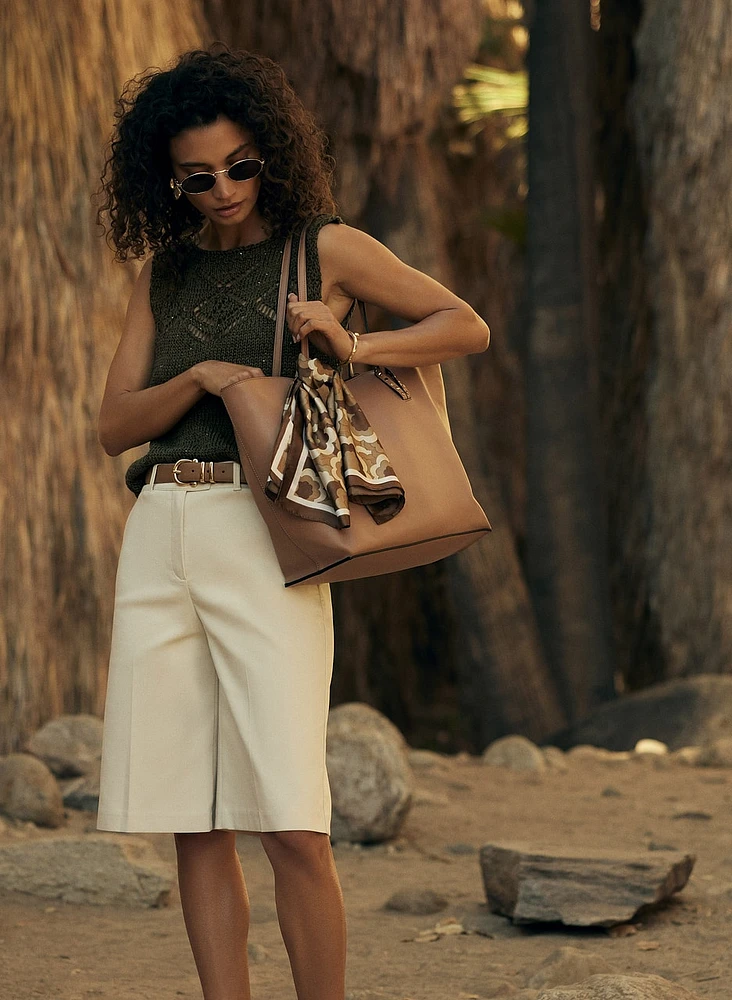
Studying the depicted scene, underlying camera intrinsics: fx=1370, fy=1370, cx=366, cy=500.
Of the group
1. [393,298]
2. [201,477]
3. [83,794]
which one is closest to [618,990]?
[201,477]

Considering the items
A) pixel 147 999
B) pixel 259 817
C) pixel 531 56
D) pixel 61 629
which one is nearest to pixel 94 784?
pixel 61 629

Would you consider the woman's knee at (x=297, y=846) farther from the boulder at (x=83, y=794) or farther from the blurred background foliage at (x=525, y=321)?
the blurred background foliage at (x=525, y=321)

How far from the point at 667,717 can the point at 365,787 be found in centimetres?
245

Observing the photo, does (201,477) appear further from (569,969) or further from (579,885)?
(579,885)

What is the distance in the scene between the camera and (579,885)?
136 inches

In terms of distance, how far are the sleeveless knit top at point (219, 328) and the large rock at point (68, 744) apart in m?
2.86

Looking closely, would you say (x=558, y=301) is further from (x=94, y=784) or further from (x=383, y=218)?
(x=94, y=784)

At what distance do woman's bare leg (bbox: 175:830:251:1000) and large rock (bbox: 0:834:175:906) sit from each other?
1.45 metres

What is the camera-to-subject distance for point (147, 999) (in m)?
2.90

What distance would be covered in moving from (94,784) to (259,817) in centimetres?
278

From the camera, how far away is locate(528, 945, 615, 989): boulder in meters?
2.87

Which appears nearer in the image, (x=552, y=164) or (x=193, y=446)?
(x=193, y=446)

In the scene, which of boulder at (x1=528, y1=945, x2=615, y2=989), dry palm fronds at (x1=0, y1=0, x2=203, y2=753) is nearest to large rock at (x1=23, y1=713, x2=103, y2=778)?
dry palm fronds at (x1=0, y1=0, x2=203, y2=753)

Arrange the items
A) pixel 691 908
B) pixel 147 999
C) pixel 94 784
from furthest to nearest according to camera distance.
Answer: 1. pixel 94 784
2. pixel 691 908
3. pixel 147 999
